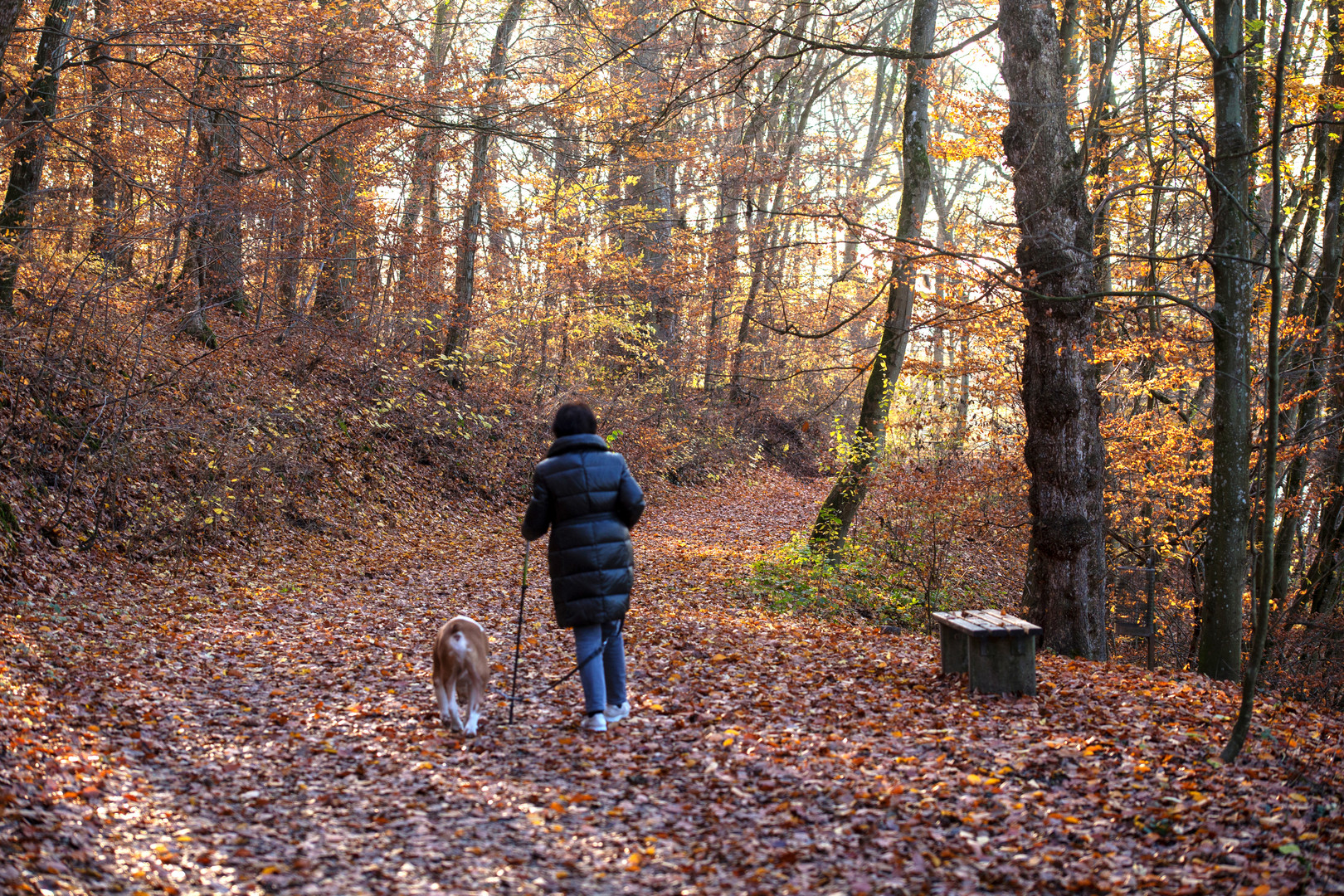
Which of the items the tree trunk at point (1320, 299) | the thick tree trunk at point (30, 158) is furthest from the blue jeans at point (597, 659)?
the thick tree trunk at point (30, 158)

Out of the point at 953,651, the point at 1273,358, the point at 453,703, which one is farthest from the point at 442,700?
the point at 1273,358

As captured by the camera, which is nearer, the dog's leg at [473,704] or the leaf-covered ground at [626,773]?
the leaf-covered ground at [626,773]

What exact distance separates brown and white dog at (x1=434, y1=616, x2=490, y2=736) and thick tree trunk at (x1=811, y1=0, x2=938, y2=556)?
7737 millimetres

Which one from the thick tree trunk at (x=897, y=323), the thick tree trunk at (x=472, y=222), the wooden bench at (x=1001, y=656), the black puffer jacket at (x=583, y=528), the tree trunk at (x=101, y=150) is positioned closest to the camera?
the black puffer jacket at (x=583, y=528)

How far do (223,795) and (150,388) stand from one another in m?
7.57

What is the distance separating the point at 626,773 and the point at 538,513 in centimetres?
154

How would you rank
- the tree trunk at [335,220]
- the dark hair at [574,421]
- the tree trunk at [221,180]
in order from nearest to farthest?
1. the dark hair at [574,421]
2. the tree trunk at [221,180]
3. the tree trunk at [335,220]

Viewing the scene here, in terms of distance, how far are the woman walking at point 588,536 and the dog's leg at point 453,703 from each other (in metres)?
0.71

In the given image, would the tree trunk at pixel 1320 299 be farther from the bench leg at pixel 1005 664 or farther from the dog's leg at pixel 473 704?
the dog's leg at pixel 473 704

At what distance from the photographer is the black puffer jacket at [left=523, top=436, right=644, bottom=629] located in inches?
205

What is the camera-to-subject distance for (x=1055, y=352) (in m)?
7.31

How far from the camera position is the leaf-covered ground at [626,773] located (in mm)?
3609

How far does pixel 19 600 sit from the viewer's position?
23.1 feet

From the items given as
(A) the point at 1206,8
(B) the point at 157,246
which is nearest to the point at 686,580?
(B) the point at 157,246
